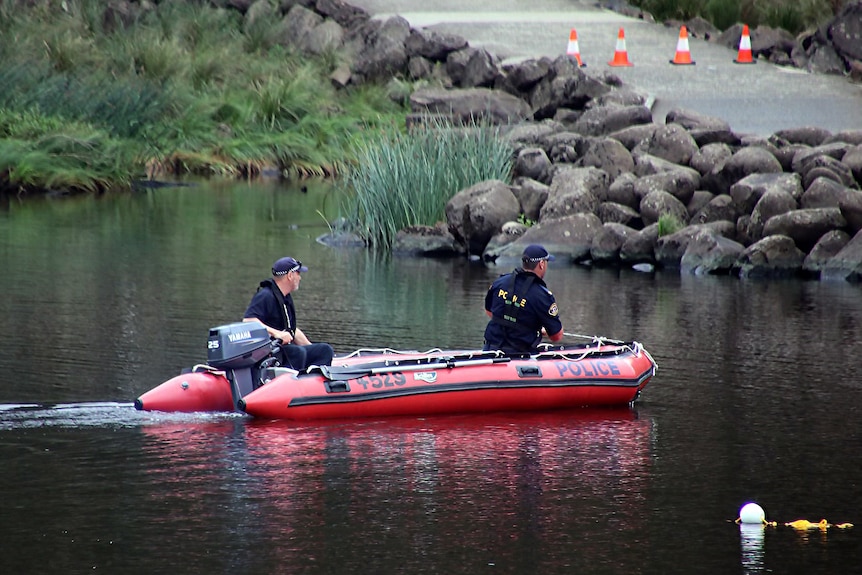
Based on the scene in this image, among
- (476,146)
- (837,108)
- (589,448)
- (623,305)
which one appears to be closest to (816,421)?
(589,448)

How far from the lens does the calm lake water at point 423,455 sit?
922 cm

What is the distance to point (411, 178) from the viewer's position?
1005 inches

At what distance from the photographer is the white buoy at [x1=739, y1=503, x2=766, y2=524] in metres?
9.88

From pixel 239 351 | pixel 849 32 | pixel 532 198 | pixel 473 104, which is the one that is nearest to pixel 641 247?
pixel 532 198

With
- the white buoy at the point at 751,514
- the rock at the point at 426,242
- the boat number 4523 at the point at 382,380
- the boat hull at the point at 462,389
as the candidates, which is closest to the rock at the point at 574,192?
the rock at the point at 426,242

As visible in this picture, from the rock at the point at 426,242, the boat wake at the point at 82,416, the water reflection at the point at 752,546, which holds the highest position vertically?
the rock at the point at 426,242

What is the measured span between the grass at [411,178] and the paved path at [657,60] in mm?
6251

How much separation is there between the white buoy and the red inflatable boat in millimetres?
3548

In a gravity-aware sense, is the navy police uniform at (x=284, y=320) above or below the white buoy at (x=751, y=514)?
above

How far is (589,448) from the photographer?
39.6ft

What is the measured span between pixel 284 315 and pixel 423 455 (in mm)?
2186

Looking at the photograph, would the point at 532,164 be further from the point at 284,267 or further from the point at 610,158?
the point at 284,267

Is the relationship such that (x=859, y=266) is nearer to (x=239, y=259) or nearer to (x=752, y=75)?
(x=239, y=259)

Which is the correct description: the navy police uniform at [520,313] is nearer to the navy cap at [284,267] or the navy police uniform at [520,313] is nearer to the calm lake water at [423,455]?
the calm lake water at [423,455]
